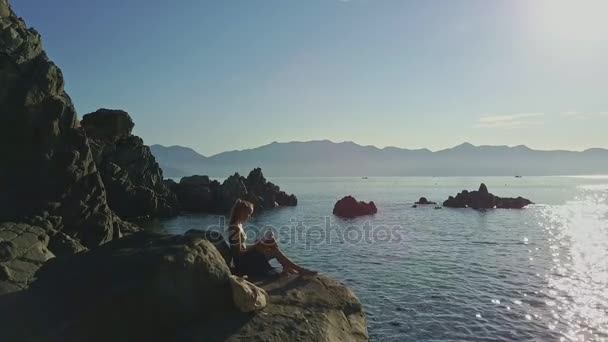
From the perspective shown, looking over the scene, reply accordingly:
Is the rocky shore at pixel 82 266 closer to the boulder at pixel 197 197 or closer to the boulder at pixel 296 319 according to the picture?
the boulder at pixel 296 319

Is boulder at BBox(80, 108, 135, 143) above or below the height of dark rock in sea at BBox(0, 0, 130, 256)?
above

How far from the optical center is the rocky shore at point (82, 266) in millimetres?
8547

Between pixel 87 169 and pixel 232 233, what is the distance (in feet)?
102

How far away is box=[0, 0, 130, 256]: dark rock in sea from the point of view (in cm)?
3444

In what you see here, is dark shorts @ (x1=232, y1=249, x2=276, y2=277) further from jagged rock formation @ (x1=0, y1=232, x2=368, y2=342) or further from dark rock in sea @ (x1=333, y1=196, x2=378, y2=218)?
dark rock in sea @ (x1=333, y1=196, x2=378, y2=218)

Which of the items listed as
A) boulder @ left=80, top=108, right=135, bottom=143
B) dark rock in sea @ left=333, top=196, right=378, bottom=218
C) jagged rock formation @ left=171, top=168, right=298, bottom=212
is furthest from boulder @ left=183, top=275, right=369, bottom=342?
jagged rock formation @ left=171, top=168, right=298, bottom=212

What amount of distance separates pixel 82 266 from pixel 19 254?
16.5 metres

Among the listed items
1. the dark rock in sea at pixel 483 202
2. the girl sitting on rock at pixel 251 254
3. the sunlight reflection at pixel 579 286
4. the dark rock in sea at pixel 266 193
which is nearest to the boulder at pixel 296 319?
the girl sitting on rock at pixel 251 254

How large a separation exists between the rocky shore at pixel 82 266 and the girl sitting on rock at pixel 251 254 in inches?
24.7

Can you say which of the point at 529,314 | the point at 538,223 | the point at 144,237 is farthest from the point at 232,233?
the point at 538,223

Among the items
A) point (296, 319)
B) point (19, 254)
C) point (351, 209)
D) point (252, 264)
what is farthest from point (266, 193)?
point (296, 319)

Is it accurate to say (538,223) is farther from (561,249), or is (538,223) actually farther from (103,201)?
(103,201)

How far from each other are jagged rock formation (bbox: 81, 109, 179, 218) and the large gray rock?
1482 inches

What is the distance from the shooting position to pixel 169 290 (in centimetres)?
888
